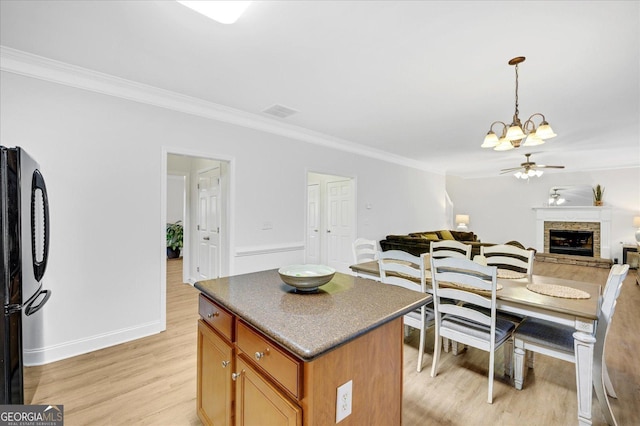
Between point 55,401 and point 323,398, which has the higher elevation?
point 323,398

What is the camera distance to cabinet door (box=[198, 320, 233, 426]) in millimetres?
1325

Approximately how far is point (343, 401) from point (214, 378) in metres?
0.79

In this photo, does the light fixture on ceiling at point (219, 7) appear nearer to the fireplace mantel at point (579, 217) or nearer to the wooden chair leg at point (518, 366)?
the wooden chair leg at point (518, 366)

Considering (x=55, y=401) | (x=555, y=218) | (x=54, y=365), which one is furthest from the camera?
(x=555, y=218)

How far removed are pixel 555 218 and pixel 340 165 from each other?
21.3 ft

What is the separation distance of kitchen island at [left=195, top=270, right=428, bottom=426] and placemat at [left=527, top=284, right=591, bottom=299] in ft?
4.04

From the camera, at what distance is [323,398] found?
950 mm

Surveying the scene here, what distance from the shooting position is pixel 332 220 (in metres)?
5.79

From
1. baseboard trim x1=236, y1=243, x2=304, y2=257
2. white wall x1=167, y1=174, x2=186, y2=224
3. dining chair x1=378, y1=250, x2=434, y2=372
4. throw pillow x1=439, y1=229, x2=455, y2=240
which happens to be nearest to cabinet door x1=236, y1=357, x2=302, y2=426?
dining chair x1=378, y1=250, x2=434, y2=372

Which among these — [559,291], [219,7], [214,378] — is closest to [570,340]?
[559,291]

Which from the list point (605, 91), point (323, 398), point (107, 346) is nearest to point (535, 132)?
point (605, 91)

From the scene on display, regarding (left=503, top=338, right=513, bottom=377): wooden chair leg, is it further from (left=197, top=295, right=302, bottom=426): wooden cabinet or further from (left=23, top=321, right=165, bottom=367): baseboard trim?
(left=23, top=321, right=165, bottom=367): baseboard trim

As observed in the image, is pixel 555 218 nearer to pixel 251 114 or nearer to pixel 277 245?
pixel 277 245

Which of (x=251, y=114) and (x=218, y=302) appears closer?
(x=218, y=302)
